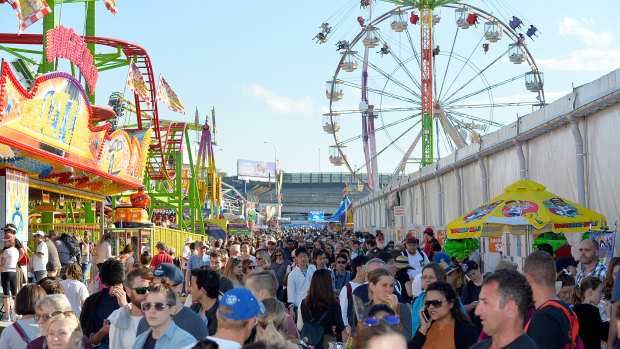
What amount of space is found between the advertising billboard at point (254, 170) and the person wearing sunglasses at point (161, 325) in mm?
148056

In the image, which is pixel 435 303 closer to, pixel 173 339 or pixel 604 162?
pixel 173 339

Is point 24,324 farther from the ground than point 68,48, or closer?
closer

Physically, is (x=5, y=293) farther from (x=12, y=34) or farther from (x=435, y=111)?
(x=435, y=111)

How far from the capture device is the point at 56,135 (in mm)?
16172

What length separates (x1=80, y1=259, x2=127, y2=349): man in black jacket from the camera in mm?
7359

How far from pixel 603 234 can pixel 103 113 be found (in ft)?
48.8

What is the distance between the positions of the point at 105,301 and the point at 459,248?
826 cm

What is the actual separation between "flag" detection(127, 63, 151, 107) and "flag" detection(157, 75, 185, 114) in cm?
101

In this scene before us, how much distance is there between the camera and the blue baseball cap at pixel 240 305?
4.50m

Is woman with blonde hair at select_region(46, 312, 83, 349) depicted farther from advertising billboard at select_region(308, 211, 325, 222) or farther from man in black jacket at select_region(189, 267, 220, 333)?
advertising billboard at select_region(308, 211, 325, 222)

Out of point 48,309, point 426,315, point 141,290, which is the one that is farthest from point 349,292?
point 48,309

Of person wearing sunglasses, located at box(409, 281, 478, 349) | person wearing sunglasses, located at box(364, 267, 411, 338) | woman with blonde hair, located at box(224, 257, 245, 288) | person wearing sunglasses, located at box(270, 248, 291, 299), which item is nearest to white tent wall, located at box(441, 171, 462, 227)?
person wearing sunglasses, located at box(270, 248, 291, 299)

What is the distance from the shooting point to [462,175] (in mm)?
23109

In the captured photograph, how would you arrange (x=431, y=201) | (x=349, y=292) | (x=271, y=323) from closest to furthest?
1. (x=271, y=323)
2. (x=349, y=292)
3. (x=431, y=201)
